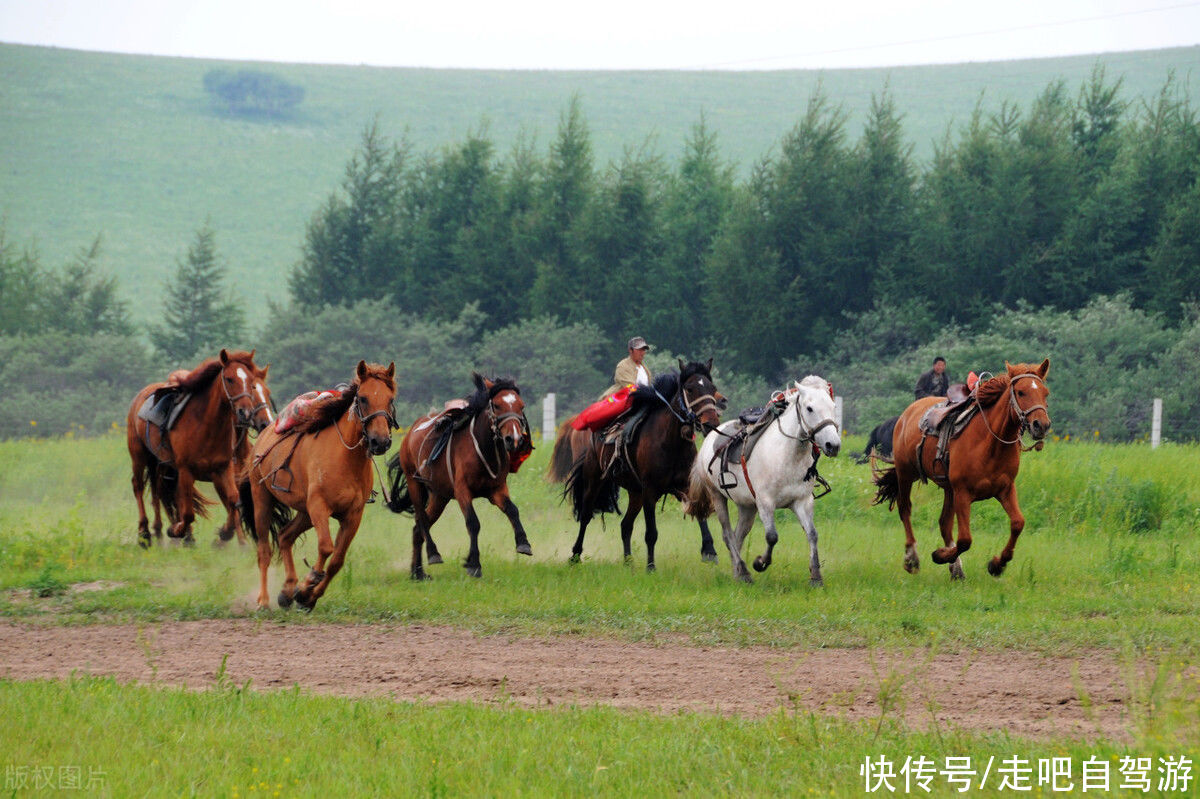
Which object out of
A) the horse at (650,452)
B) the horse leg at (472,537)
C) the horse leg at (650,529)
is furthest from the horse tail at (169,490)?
the horse leg at (650,529)

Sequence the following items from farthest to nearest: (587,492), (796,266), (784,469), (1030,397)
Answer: (796,266), (587,492), (784,469), (1030,397)

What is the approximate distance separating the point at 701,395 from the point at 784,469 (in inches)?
57.5

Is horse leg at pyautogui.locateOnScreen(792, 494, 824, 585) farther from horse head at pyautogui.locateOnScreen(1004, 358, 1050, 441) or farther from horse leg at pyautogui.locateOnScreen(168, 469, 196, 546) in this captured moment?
horse leg at pyautogui.locateOnScreen(168, 469, 196, 546)

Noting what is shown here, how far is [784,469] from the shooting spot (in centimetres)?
1264

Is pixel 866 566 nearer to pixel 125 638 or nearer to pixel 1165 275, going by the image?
pixel 125 638

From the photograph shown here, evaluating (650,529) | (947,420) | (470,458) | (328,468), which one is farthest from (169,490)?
(947,420)

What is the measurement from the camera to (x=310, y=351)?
135 ft

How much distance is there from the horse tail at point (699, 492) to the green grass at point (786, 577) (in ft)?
2.19

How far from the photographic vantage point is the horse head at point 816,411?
1189 centimetres

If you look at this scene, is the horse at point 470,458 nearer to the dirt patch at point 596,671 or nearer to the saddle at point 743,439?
the saddle at point 743,439

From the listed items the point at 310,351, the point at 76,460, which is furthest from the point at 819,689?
the point at 310,351

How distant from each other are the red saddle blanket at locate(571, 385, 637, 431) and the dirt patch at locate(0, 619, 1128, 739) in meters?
4.67

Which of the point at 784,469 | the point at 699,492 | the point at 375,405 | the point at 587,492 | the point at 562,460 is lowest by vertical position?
the point at 587,492

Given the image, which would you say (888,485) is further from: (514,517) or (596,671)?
(596,671)
